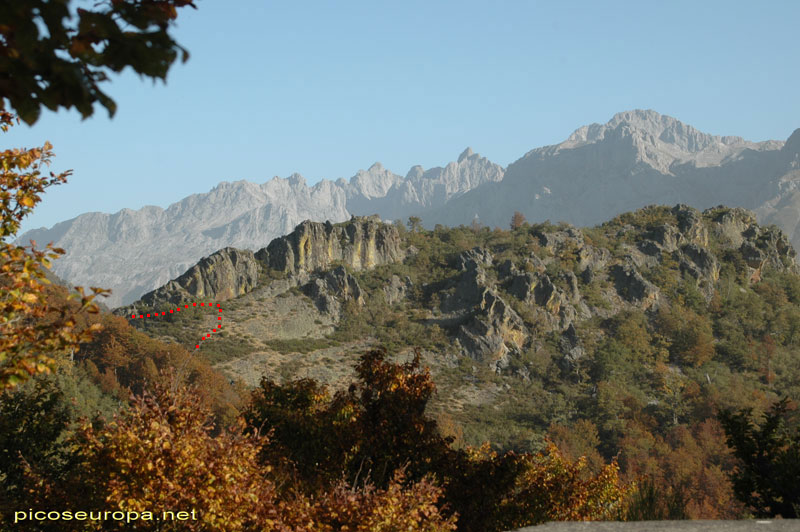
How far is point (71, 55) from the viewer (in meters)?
3.70

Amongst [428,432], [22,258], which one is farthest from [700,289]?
[22,258]

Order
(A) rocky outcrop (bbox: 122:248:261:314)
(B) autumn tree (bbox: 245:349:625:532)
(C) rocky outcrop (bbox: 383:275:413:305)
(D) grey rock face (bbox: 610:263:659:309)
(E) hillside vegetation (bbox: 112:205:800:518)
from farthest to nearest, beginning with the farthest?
1. (C) rocky outcrop (bbox: 383:275:413:305)
2. (D) grey rock face (bbox: 610:263:659:309)
3. (A) rocky outcrop (bbox: 122:248:261:314)
4. (E) hillside vegetation (bbox: 112:205:800:518)
5. (B) autumn tree (bbox: 245:349:625:532)

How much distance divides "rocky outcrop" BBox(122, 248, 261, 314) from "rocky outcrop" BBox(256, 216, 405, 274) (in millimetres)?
6068

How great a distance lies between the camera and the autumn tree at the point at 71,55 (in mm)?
3525

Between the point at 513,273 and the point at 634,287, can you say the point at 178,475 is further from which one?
the point at 634,287

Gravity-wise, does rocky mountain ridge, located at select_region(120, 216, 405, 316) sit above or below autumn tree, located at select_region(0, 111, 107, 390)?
above

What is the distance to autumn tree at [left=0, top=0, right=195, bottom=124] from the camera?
3525 millimetres

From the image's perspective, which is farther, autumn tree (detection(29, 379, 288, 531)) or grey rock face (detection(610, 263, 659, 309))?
grey rock face (detection(610, 263, 659, 309))

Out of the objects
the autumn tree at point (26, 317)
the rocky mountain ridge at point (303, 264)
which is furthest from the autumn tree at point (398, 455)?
the rocky mountain ridge at point (303, 264)

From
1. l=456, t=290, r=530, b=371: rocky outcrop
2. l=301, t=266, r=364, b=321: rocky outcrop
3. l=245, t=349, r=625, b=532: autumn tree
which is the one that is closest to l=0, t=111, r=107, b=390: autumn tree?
l=245, t=349, r=625, b=532: autumn tree

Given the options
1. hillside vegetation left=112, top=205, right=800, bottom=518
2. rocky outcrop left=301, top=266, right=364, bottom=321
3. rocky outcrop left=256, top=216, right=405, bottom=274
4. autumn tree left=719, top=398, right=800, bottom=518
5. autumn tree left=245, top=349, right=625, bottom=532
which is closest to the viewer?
autumn tree left=719, top=398, right=800, bottom=518

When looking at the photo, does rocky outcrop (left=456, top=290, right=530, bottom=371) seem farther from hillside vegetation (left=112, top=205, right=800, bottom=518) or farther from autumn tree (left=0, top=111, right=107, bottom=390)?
autumn tree (left=0, top=111, right=107, bottom=390)

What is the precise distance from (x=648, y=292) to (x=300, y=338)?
201ft

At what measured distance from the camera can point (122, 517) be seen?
30.0 feet
